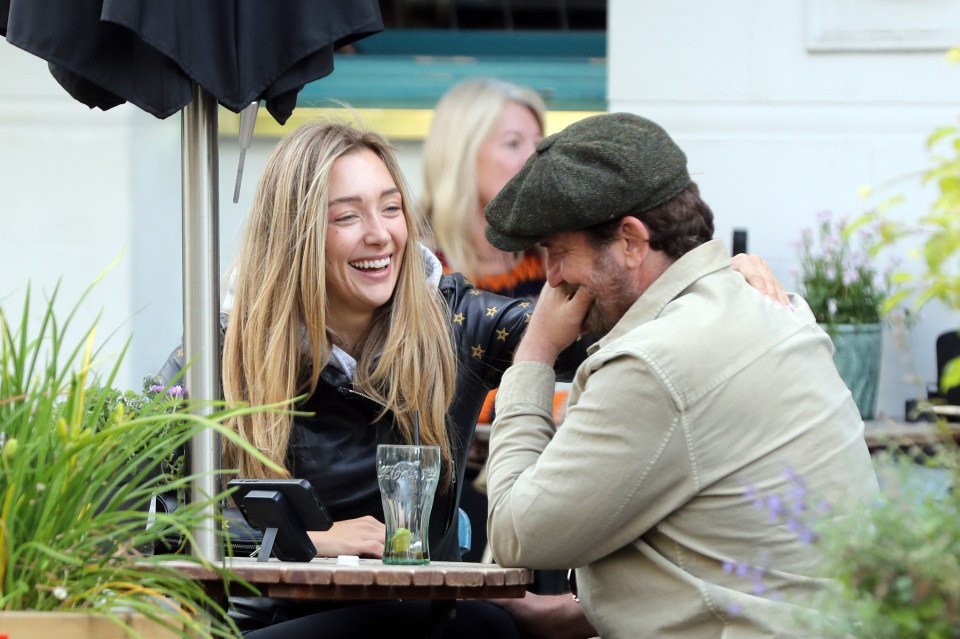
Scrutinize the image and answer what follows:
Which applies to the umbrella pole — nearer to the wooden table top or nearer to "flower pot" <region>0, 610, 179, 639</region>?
the wooden table top

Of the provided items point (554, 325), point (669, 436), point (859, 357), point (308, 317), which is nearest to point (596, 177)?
point (554, 325)

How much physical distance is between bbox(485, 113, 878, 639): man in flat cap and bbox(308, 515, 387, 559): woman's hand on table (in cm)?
44

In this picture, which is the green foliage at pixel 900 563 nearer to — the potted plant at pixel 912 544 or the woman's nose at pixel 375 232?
the potted plant at pixel 912 544

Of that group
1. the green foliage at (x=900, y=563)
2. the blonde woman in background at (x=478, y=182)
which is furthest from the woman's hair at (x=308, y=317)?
the green foliage at (x=900, y=563)

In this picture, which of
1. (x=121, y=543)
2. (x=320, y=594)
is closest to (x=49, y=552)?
(x=121, y=543)

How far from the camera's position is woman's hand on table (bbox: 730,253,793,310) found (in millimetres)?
2688

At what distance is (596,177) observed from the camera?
257 centimetres

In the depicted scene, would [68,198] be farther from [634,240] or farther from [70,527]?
[70,527]

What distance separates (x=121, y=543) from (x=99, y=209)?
3.90 metres

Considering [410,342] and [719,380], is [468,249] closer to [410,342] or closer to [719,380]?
[410,342]

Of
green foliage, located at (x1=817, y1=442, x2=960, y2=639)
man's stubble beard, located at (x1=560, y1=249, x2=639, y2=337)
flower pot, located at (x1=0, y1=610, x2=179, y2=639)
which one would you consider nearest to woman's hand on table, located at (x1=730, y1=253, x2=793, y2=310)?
man's stubble beard, located at (x1=560, y1=249, x2=639, y2=337)

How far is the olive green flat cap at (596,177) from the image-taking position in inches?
101

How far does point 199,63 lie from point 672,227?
89cm

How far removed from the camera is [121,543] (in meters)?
2.20
